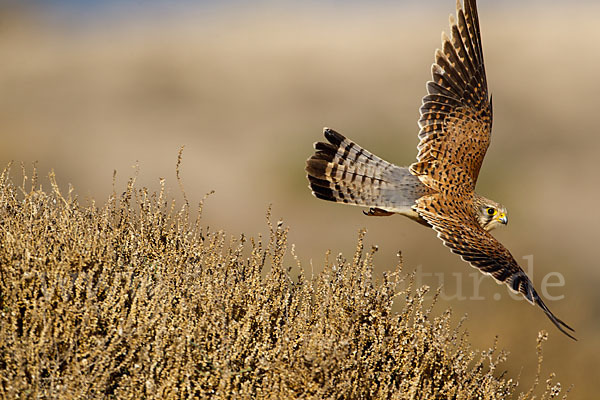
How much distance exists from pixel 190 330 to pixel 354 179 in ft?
7.76

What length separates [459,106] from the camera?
193 inches

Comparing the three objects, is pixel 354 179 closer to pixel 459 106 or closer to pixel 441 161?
pixel 441 161

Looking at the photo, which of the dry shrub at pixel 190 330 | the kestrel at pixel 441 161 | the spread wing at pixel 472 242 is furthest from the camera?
the kestrel at pixel 441 161

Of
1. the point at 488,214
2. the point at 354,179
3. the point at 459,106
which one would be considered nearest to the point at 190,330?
the point at 354,179

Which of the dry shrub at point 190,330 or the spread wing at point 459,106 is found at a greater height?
the spread wing at point 459,106

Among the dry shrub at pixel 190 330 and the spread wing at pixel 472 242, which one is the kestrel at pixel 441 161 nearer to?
the spread wing at pixel 472 242

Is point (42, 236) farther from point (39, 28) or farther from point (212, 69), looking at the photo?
point (39, 28)

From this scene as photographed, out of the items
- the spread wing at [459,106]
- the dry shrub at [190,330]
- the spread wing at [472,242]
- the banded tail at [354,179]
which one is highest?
the spread wing at [459,106]

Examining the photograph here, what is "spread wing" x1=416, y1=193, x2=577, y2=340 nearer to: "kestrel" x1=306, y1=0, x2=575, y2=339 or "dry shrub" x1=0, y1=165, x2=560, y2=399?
"kestrel" x1=306, y1=0, x2=575, y2=339

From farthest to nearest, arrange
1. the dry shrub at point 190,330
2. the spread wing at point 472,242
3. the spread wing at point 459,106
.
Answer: the spread wing at point 459,106 → the spread wing at point 472,242 → the dry shrub at point 190,330

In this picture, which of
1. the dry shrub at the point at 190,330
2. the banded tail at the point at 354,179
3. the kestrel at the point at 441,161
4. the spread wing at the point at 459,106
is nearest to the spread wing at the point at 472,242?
the kestrel at the point at 441,161

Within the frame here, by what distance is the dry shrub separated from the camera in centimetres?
238

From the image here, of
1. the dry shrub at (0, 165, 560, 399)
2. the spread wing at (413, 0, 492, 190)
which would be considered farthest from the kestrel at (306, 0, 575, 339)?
the dry shrub at (0, 165, 560, 399)

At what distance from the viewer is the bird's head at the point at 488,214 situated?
15.2 feet
